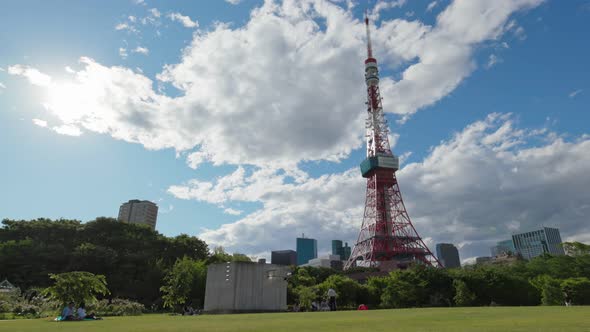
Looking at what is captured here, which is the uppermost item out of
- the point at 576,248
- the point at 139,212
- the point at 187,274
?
the point at 139,212

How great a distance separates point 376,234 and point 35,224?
6061 cm

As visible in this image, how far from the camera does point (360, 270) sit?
76875 millimetres

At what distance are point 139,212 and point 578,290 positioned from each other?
161m

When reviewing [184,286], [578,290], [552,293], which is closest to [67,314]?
[184,286]

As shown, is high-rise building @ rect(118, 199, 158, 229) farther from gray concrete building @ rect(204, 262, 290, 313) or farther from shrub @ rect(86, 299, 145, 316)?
gray concrete building @ rect(204, 262, 290, 313)

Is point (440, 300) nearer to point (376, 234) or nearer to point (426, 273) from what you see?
point (426, 273)

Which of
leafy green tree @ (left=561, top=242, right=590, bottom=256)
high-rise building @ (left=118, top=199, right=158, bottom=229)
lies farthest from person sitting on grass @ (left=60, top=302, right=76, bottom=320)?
high-rise building @ (left=118, top=199, right=158, bottom=229)

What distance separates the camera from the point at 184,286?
3366cm

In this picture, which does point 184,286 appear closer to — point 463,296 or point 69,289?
point 69,289

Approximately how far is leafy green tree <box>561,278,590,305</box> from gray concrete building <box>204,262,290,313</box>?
26.5 m

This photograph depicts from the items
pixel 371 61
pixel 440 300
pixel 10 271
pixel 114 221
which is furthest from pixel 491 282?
pixel 371 61

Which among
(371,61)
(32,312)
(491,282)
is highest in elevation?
(371,61)

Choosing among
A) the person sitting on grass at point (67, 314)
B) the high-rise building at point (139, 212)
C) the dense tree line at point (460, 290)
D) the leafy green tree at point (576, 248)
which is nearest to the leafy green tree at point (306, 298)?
the dense tree line at point (460, 290)

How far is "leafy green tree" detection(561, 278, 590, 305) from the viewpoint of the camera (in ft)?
111
